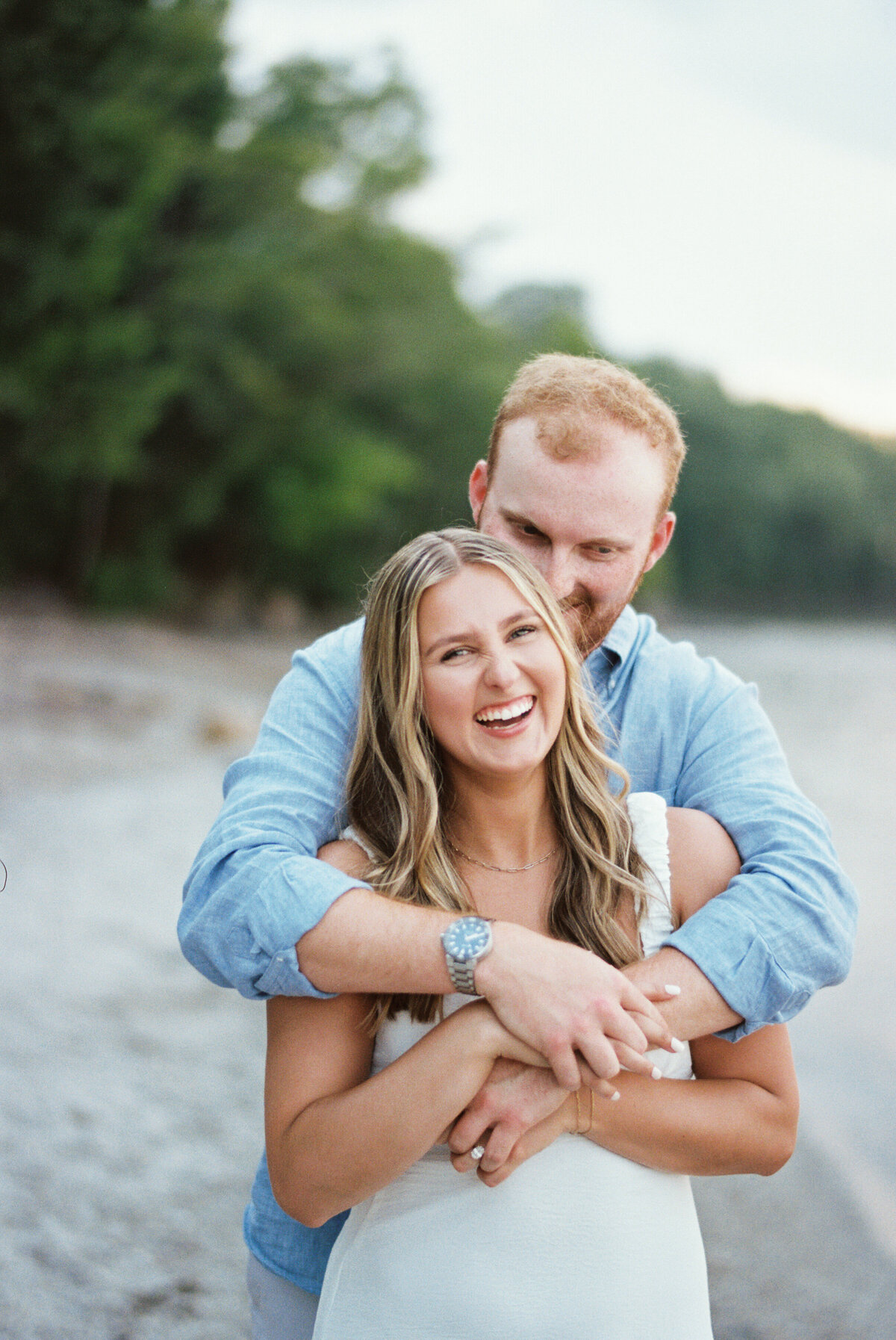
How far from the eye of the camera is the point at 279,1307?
2.18m

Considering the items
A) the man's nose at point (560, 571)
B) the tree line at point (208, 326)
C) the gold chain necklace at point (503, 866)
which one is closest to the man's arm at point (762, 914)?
the gold chain necklace at point (503, 866)

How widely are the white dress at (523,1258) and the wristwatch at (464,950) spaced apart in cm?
15

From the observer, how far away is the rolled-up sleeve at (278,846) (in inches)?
67.0

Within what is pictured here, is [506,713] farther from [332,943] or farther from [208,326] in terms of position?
[208,326]

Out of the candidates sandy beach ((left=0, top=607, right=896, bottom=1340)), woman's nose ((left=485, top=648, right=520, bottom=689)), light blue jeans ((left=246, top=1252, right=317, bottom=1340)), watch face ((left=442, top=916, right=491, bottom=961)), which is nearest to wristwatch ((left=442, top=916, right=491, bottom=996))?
watch face ((left=442, top=916, right=491, bottom=961))

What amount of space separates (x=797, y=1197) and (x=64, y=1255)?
3324 mm

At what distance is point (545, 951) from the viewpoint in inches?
64.7

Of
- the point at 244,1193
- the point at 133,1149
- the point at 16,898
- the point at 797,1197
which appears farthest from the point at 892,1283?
the point at 16,898

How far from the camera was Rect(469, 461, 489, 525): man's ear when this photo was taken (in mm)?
2547

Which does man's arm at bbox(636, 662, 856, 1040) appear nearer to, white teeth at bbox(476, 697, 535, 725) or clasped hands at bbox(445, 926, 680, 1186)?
clasped hands at bbox(445, 926, 680, 1186)

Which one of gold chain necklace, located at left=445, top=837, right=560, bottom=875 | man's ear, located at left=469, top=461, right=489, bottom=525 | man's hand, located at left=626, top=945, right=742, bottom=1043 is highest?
man's ear, located at left=469, top=461, right=489, bottom=525

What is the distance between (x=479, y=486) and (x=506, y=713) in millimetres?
926

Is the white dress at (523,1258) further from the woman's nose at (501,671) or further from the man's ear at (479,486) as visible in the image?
the man's ear at (479,486)

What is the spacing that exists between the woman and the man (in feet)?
0.23
